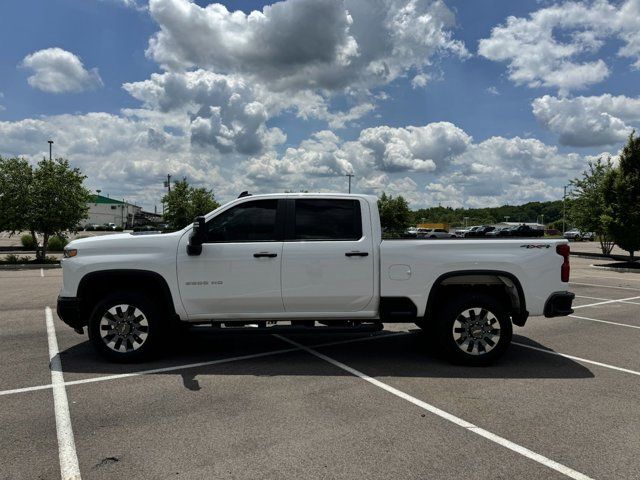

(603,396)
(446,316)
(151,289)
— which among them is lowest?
(603,396)

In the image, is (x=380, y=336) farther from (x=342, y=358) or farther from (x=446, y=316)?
(x=446, y=316)

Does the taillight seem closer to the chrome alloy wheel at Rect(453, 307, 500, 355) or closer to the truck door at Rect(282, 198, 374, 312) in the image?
the chrome alloy wheel at Rect(453, 307, 500, 355)

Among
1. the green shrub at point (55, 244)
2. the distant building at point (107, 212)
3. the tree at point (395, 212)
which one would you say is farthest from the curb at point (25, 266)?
the distant building at point (107, 212)

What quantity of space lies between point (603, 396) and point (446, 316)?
172 centimetres

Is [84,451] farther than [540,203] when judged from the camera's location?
No

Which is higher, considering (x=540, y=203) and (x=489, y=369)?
(x=540, y=203)

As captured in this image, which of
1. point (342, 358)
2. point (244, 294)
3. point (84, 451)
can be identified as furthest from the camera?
point (342, 358)

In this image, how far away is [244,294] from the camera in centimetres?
548

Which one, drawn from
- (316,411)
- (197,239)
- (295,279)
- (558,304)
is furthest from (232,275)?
(558,304)

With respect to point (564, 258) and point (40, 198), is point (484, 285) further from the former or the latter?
point (40, 198)

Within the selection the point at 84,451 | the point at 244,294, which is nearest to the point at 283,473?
the point at 84,451

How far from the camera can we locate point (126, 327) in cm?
554

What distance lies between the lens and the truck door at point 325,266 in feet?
17.9

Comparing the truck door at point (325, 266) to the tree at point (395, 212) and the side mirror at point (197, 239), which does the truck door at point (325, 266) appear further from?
the tree at point (395, 212)
